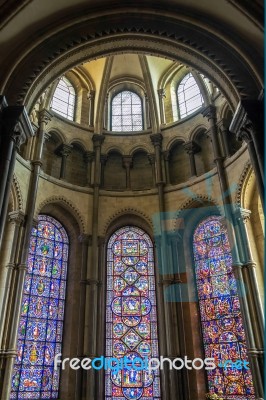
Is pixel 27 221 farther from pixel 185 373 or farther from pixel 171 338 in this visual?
pixel 185 373

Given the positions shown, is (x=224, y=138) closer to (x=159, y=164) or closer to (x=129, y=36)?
(x=159, y=164)

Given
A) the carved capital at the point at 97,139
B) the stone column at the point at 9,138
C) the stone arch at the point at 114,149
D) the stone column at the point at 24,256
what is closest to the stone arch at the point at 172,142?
the stone arch at the point at 114,149

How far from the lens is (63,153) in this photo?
12.9 meters

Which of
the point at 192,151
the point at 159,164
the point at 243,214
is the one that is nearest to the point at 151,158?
the point at 159,164

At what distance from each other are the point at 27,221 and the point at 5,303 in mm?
2476

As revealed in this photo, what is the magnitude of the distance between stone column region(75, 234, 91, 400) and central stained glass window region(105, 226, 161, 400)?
84cm

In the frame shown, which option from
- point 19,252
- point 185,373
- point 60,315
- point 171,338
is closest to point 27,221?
point 19,252

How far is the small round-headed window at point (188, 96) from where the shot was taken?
535 inches

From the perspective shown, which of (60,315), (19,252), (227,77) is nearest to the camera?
(227,77)

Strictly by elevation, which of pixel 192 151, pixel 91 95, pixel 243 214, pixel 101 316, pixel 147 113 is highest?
pixel 91 95

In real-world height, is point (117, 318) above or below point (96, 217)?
below

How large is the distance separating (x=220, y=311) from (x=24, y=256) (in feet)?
19.5

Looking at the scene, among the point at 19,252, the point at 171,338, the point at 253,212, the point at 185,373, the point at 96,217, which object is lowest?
the point at 185,373

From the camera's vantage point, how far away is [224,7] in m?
7.12
